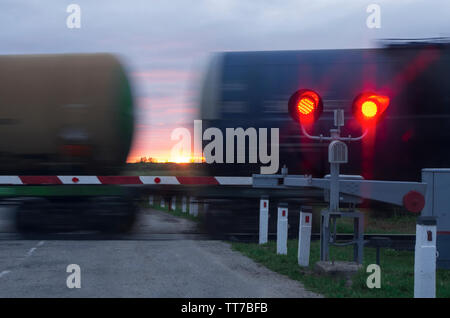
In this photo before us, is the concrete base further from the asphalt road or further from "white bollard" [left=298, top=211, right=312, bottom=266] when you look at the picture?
"white bollard" [left=298, top=211, right=312, bottom=266]

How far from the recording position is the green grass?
21.0 ft

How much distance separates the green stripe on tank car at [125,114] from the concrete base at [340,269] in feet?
17.8

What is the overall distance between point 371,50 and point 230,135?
3441mm

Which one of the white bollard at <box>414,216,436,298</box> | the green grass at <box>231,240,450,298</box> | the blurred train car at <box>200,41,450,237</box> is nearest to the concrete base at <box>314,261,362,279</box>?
the green grass at <box>231,240,450,298</box>

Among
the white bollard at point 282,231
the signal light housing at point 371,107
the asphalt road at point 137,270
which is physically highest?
the signal light housing at point 371,107

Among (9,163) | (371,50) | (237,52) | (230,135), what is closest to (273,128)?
(230,135)

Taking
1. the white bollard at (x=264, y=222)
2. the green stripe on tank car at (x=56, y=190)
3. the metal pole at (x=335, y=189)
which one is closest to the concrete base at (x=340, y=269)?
the metal pole at (x=335, y=189)

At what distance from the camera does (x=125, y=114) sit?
11094mm

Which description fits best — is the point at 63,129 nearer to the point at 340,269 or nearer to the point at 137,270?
the point at 137,270

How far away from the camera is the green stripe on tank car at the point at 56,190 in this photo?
1084 centimetres

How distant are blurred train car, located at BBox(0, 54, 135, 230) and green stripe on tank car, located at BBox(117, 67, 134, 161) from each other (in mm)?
20

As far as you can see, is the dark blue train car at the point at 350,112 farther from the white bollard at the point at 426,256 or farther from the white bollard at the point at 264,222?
the white bollard at the point at 426,256

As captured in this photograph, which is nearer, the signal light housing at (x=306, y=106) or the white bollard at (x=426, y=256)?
the white bollard at (x=426, y=256)

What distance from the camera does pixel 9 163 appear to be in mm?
10930
